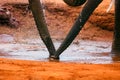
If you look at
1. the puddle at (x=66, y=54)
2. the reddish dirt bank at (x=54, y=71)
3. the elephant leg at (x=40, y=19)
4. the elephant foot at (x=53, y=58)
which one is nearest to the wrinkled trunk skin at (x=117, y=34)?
the puddle at (x=66, y=54)

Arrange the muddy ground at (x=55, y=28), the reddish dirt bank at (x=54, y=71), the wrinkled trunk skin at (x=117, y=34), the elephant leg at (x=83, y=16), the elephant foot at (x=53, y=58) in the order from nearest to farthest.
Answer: the reddish dirt bank at (x=54, y=71) < the elephant leg at (x=83, y=16) < the elephant foot at (x=53, y=58) < the wrinkled trunk skin at (x=117, y=34) < the muddy ground at (x=55, y=28)

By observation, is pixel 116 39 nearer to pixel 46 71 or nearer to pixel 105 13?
pixel 46 71

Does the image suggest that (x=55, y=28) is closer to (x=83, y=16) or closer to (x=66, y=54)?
(x=66, y=54)

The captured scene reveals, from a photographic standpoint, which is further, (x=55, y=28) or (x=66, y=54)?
(x=55, y=28)

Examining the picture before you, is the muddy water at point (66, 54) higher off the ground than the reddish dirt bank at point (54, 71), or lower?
lower

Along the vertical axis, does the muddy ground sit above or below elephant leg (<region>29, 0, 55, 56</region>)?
below

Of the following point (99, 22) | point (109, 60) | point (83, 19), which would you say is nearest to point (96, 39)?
point (99, 22)

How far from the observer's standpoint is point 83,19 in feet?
19.6

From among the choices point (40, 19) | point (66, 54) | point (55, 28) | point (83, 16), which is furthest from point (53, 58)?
point (55, 28)

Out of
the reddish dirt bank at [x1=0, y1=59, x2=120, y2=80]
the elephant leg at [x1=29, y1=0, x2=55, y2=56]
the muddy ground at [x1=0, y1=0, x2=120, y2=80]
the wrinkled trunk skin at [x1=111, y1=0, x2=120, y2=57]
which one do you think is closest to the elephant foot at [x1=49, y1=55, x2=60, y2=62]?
the elephant leg at [x1=29, y1=0, x2=55, y2=56]

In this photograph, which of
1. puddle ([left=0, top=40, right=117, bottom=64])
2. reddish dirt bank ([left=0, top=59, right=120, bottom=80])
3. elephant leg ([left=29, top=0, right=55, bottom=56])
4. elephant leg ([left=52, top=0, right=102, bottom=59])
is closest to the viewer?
reddish dirt bank ([left=0, top=59, right=120, bottom=80])

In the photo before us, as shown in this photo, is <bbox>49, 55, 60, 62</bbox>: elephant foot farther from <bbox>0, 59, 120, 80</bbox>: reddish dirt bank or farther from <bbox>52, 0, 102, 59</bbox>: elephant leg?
<bbox>0, 59, 120, 80</bbox>: reddish dirt bank

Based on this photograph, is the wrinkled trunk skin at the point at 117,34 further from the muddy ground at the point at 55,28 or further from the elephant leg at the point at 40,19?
the elephant leg at the point at 40,19

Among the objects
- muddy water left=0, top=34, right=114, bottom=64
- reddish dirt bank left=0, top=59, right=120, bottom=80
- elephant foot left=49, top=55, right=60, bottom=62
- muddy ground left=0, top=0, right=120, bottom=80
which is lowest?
muddy ground left=0, top=0, right=120, bottom=80
